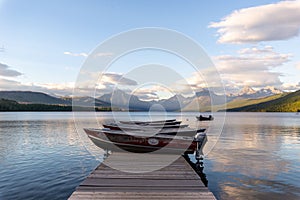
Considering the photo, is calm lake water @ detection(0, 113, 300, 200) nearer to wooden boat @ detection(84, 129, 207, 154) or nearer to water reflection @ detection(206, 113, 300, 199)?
water reflection @ detection(206, 113, 300, 199)

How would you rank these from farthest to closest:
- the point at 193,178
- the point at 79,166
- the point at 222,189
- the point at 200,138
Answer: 1. the point at 79,166
2. the point at 200,138
3. the point at 222,189
4. the point at 193,178

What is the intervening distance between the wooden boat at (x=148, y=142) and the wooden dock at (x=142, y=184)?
13.4 feet

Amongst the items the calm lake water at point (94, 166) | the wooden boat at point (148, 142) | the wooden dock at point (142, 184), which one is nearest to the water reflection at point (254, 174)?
the calm lake water at point (94, 166)

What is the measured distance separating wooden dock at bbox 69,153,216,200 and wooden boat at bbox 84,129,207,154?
4071 mm

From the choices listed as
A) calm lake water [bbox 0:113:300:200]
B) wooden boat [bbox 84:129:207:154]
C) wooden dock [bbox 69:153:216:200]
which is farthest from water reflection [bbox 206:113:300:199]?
wooden dock [bbox 69:153:216:200]

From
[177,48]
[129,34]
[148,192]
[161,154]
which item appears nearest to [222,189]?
[161,154]

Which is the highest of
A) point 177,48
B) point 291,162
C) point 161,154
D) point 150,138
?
point 177,48

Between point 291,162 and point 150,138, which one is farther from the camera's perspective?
point 291,162

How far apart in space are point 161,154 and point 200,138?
10.5ft

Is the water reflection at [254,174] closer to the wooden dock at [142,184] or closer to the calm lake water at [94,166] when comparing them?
the calm lake water at [94,166]

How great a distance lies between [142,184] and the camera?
9.36 metres

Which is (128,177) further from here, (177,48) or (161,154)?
(177,48)

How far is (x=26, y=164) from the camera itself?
61.7ft

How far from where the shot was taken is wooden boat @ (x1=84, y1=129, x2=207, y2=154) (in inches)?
658
